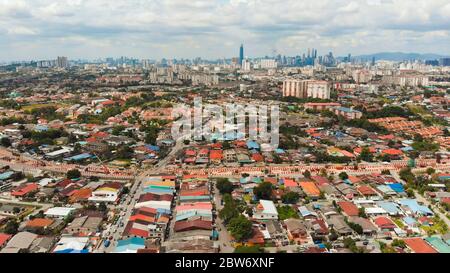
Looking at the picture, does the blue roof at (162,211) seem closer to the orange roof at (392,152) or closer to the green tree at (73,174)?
the green tree at (73,174)

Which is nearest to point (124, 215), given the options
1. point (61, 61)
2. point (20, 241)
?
point (20, 241)

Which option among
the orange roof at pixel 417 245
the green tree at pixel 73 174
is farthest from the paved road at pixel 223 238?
the green tree at pixel 73 174

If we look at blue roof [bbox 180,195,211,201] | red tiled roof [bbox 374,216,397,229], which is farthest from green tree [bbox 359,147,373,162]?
blue roof [bbox 180,195,211,201]

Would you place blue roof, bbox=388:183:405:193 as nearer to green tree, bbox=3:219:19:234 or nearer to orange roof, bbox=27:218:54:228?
orange roof, bbox=27:218:54:228
